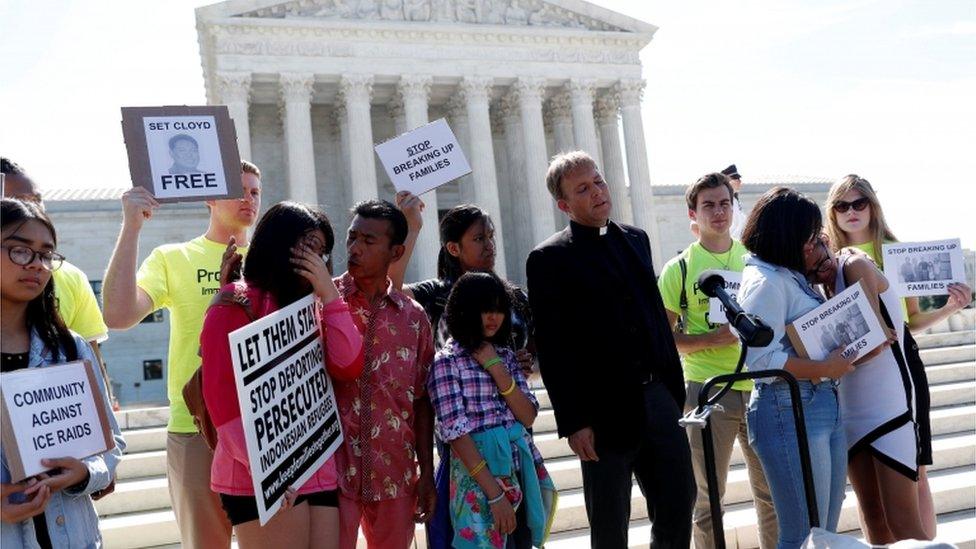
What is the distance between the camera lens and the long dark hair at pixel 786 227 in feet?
13.5

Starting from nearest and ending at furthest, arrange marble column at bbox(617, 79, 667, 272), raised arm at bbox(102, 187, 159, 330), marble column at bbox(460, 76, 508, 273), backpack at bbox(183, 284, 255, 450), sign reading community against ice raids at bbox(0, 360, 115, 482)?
sign reading community against ice raids at bbox(0, 360, 115, 482) < backpack at bbox(183, 284, 255, 450) < raised arm at bbox(102, 187, 159, 330) < marble column at bbox(460, 76, 508, 273) < marble column at bbox(617, 79, 667, 272)

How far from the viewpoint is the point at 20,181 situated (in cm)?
459

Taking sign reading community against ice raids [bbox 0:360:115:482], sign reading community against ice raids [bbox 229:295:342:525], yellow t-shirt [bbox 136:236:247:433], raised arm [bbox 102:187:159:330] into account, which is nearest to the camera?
sign reading community against ice raids [bbox 0:360:115:482]

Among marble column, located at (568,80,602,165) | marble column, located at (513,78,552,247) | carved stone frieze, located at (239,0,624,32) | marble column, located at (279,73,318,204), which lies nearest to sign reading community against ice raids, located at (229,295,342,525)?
marble column, located at (279,73,318,204)

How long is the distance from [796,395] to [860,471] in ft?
4.77

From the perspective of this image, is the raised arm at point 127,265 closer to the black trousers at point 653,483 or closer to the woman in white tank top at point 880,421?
the black trousers at point 653,483

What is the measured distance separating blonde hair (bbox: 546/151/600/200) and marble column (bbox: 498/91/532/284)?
29.7 meters

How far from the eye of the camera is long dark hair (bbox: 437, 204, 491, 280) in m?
4.78

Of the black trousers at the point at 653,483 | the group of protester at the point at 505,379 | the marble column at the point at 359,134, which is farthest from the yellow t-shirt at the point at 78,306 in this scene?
the marble column at the point at 359,134

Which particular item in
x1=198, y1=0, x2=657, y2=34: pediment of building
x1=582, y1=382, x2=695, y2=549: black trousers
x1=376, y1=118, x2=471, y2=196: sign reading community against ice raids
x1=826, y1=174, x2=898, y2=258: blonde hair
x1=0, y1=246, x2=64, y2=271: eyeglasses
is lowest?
x1=582, y1=382, x2=695, y2=549: black trousers

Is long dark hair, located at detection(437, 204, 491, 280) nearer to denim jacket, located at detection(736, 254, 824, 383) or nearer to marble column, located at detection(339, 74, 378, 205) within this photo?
denim jacket, located at detection(736, 254, 824, 383)

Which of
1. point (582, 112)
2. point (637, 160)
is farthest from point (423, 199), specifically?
point (637, 160)

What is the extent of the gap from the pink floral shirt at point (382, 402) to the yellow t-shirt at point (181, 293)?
0.98 m

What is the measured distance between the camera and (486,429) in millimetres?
4012
